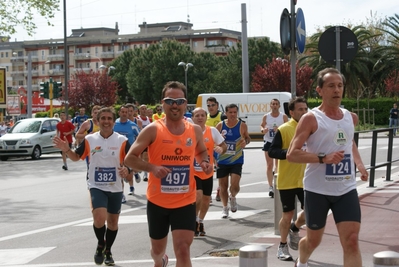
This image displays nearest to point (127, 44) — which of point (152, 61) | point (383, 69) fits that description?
point (152, 61)

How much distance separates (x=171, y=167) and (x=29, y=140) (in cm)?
2542

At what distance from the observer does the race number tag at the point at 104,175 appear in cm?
873

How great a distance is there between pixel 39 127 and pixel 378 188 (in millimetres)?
19002

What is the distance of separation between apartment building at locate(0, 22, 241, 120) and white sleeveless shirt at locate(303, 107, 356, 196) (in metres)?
120

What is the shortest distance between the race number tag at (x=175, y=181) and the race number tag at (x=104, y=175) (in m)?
2.48

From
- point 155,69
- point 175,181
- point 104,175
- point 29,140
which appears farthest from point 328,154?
point 155,69

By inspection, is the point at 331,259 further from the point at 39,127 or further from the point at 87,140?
the point at 39,127

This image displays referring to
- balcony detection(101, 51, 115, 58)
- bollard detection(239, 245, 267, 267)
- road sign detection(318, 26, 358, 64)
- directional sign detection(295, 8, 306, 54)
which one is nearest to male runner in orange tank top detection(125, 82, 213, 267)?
bollard detection(239, 245, 267, 267)

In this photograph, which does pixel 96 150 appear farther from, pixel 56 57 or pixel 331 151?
pixel 56 57

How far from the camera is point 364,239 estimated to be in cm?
955

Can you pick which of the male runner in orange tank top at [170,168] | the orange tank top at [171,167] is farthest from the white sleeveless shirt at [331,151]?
the orange tank top at [171,167]

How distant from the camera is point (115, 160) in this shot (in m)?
8.84

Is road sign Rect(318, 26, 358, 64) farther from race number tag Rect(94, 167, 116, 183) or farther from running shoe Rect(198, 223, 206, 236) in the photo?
race number tag Rect(94, 167, 116, 183)

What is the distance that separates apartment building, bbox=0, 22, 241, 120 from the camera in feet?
427
